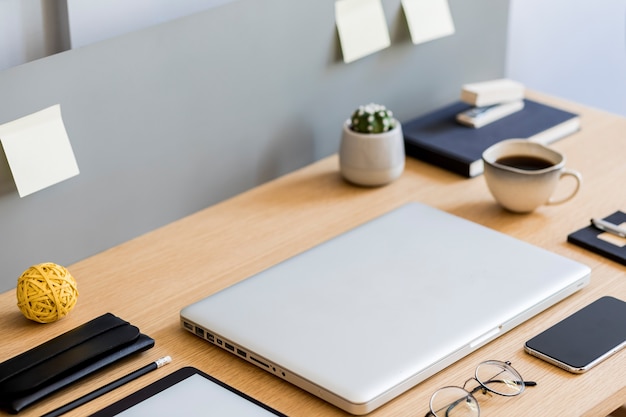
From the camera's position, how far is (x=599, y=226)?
1.32 meters

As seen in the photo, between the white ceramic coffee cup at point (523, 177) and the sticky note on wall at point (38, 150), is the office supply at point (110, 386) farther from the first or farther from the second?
the white ceramic coffee cup at point (523, 177)

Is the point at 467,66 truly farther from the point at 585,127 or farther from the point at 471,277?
the point at 471,277

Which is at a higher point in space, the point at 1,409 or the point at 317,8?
the point at 317,8

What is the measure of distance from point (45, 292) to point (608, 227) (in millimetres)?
742

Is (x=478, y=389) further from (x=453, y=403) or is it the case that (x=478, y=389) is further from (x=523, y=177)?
(x=523, y=177)

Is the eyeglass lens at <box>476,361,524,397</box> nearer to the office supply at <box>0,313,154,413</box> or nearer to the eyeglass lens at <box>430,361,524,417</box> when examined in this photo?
the eyeglass lens at <box>430,361,524,417</box>

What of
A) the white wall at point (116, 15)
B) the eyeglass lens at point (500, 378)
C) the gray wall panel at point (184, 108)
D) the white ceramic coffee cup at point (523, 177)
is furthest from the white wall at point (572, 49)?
the eyeglass lens at point (500, 378)

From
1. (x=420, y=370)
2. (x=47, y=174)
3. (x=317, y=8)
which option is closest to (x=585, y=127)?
(x=317, y=8)

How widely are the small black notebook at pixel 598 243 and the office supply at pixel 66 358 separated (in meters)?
0.58

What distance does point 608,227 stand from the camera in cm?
131

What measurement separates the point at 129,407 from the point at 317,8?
0.72m

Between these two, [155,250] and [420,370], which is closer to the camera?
[420,370]

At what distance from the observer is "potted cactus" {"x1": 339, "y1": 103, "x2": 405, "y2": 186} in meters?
1.43

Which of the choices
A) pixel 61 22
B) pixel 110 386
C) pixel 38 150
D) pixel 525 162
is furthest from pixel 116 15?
pixel 525 162
